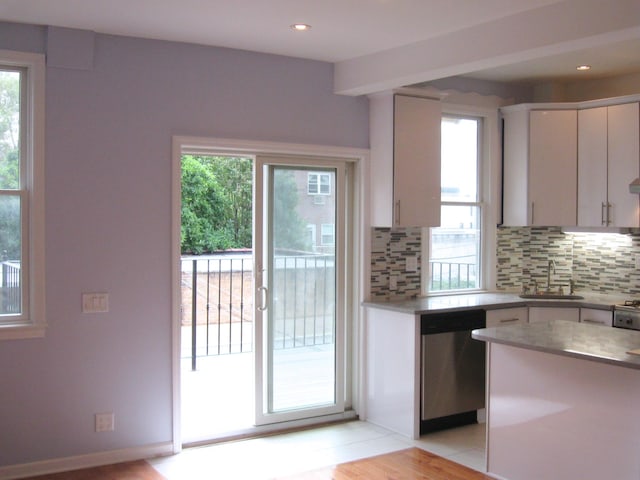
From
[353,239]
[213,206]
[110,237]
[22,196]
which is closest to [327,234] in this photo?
[353,239]

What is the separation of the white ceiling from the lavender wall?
218mm

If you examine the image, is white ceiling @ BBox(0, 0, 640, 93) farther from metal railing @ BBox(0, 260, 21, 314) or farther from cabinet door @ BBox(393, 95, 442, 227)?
metal railing @ BBox(0, 260, 21, 314)

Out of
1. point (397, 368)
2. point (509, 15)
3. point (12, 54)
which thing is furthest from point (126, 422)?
point (509, 15)

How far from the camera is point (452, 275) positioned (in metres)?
5.46

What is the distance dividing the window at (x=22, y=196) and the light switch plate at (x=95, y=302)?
0.79ft

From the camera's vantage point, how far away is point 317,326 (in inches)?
192

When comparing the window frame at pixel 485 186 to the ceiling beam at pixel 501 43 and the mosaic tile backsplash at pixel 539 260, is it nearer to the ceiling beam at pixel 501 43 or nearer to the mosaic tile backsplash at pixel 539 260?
the mosaic tile backsplash at pixel 539 260

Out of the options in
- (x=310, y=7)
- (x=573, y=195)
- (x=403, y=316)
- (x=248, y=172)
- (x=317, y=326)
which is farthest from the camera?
(x=248, y=172)

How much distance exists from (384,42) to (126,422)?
288cm

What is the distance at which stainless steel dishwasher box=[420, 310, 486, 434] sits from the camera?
14.9 feet

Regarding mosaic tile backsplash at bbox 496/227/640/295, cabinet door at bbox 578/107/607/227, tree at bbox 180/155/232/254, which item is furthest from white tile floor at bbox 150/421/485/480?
tree at bbox 180/155/232/254

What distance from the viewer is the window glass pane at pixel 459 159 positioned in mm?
5406

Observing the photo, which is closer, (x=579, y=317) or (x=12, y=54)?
(x=12, y=54)

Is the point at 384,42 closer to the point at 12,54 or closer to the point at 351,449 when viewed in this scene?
the point at 12,54
